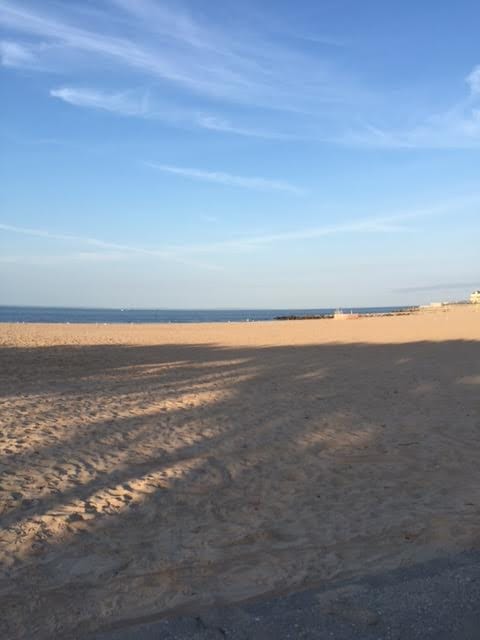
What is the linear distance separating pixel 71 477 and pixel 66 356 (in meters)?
14.7

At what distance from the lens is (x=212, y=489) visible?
252 inches

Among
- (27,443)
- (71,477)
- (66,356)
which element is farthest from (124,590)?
(66,356)

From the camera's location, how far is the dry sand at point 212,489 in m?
4.12

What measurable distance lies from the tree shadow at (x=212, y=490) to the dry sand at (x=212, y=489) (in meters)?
0.02

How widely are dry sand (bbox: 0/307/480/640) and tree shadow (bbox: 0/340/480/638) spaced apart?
21mm

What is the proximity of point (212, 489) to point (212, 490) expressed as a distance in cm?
4

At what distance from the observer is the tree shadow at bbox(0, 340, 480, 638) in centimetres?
413

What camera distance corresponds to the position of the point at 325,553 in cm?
458

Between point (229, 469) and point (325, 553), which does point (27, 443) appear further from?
point (325, 553)

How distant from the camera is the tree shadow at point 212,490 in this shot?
13.5ft

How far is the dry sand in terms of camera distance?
4.12 metres

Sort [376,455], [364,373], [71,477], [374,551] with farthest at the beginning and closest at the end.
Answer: [364,373] → [376,455] → [71,477] → [374,551]

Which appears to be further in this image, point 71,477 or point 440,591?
point 71,477

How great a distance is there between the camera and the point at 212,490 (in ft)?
20.9
